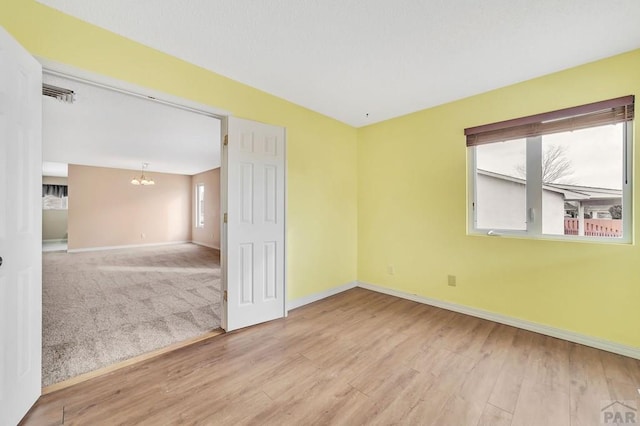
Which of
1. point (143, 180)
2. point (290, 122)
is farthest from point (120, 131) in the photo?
point (143, 180)

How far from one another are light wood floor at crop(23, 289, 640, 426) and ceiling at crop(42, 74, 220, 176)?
7.52 ft

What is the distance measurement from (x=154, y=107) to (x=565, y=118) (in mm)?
4628

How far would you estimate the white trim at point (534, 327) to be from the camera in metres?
2.11

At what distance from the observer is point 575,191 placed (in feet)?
7.89

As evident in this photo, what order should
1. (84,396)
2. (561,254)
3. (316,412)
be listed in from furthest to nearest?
(561,254) → (84,396) → (316,412)

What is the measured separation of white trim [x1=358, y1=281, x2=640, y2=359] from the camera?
2.11 m

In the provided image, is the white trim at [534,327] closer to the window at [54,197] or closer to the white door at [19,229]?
the white door at [19,229]

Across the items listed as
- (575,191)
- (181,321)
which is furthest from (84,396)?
(575,191)

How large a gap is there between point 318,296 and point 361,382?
170 cm

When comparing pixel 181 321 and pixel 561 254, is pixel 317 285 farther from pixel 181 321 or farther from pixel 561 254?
pixel 561 254

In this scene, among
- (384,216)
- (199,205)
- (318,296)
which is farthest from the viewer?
(199,205)

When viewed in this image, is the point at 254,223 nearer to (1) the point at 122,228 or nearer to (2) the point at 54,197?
(1) the point at 122,228

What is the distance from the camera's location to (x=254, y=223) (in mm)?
2686
